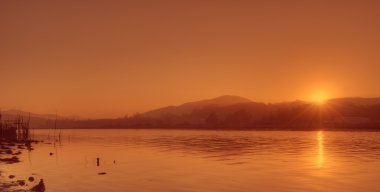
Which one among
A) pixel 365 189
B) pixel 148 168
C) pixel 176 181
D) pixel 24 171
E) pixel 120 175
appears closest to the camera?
pixel 365 189

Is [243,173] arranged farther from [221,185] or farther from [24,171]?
[24,171]

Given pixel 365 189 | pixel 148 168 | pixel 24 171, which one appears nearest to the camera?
pixel 365 189

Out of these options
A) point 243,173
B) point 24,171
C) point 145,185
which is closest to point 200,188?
point 145,185

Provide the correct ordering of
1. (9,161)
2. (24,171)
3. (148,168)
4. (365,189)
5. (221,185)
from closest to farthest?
1. (365,189)
2. (221,185)
3. (24,171)
4. (148,168)
5. (9,161)

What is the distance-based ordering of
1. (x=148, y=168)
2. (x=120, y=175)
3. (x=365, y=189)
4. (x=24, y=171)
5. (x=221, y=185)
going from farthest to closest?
(x=148, y=168), (x=24, y=171), (x=120, y=175), (x=221, y=185), (x=365, y=189)

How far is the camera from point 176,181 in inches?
1652

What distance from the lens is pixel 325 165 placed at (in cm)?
5550

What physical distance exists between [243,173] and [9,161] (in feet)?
120

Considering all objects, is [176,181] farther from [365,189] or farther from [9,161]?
[9,161]

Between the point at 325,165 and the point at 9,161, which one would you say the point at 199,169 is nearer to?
the point at 325,165

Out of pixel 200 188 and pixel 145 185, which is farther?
pixel 145 185

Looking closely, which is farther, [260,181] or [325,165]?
[325,165]

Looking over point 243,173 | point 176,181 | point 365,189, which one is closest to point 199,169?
point 243,173

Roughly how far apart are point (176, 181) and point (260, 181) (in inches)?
347
